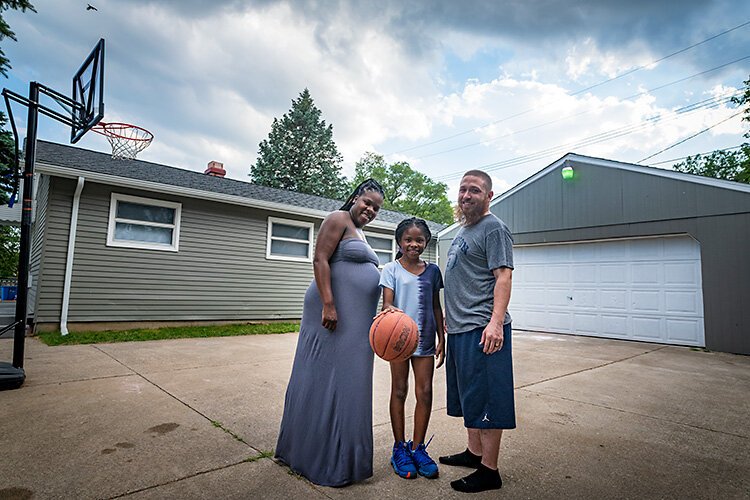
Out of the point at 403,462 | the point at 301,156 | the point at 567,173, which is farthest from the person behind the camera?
the point at 301,156

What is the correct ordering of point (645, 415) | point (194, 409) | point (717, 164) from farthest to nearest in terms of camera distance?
point (717, 164) < point (645, 415) < point (194, 409)

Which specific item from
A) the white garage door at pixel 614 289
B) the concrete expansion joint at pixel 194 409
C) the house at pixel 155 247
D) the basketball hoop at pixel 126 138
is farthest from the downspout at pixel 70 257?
the white garage door at pixel 614 289

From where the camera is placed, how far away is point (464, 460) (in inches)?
86.1

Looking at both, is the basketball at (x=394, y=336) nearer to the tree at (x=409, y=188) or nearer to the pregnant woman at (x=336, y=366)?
the pregnant woman at (x=336, y=366)

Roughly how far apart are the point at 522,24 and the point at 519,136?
13.3m

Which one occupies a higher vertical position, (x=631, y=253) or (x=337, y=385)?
(x=631, y=253)

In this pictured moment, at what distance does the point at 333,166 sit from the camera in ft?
93.3

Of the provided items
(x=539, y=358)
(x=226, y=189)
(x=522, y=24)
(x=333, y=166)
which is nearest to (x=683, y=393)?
(x=539, y=358)

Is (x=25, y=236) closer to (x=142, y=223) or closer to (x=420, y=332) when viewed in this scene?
(x=142, y=223)

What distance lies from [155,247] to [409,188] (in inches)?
1117

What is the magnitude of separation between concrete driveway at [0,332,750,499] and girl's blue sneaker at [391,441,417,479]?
0.16ft

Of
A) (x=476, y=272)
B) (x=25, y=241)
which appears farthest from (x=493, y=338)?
(x=25, y=241)

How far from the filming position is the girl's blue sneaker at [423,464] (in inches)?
80.1

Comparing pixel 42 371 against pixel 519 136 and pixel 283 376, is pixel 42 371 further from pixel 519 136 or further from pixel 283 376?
pixel 519 136
